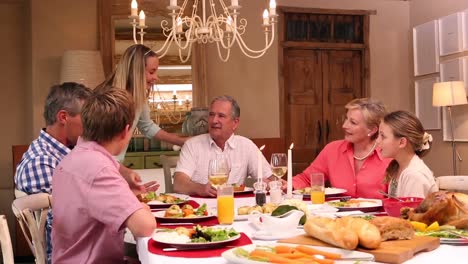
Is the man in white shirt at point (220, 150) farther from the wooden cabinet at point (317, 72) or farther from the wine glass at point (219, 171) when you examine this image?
the wooden cabinet at point (317, 72)

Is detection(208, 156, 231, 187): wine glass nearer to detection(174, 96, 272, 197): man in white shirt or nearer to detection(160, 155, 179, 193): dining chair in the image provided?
detection(174, 96, 272, 197): man in white shirt

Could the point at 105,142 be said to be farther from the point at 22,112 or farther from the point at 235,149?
the point at 22,112

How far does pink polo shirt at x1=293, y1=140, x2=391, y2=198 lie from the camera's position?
2.83 metres

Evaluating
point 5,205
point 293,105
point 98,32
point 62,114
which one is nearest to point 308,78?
point 293,105

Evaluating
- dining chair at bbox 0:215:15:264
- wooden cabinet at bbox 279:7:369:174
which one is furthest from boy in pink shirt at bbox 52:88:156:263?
wooden cabinet at bbox 279:7:369:174

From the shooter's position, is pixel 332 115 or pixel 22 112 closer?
pixel 22 112

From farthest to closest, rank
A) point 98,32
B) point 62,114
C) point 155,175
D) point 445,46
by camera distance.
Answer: point 445,46, point 98,32, point 155,175, point 62,114

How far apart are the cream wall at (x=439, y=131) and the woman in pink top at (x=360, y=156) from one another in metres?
3.33

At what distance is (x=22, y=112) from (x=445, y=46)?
4.56 meters

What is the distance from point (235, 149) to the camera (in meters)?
3.32

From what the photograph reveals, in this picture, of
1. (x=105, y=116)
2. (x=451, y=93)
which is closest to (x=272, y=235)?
(x=105, y=116)

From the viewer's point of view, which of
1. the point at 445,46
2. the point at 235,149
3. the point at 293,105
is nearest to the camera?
the point at 235,149

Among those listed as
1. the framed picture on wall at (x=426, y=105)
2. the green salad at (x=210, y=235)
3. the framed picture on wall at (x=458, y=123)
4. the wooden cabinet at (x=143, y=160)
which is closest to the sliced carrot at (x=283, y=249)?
the green salad at (x=210, y=235)

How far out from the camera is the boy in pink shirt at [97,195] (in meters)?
1.66
